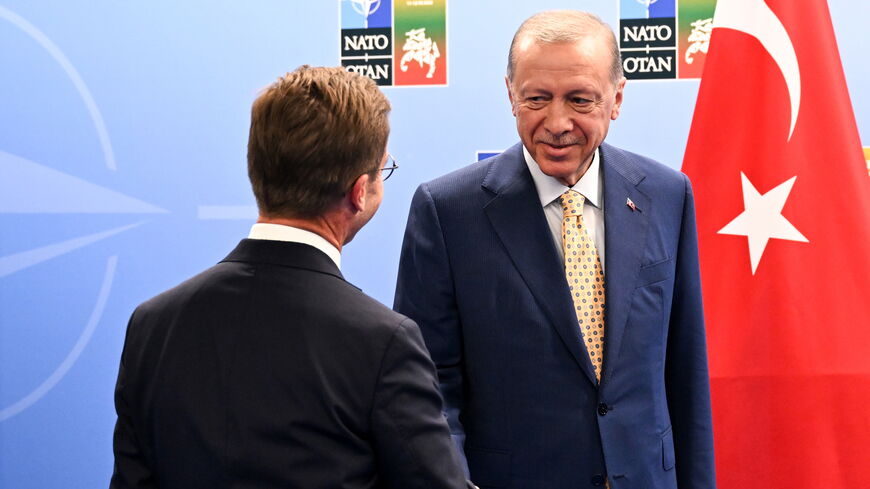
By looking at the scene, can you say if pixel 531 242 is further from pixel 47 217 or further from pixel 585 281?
pixel 47 217

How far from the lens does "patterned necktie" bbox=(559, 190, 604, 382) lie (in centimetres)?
173

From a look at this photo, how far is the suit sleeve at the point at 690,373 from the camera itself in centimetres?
184

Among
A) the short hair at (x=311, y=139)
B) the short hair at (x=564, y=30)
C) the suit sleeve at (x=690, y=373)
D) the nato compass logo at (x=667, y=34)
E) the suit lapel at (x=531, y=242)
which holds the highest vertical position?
the nato compass logo at (x=667, y=34)

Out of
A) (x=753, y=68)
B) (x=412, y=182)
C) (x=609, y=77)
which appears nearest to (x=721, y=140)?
(x=753, y=68)

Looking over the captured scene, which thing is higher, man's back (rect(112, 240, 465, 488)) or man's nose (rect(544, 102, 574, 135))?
man's nose (rect(544, 102, 574, 135))

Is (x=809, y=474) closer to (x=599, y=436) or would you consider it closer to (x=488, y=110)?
(x=599, y=436)

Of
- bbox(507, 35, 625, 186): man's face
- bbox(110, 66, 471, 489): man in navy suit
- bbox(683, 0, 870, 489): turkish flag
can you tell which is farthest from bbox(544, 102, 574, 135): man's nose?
bbox(683, 0, 870, 489): turkish flag

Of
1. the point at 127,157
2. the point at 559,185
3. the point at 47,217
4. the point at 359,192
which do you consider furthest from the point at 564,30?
the point at 47,217

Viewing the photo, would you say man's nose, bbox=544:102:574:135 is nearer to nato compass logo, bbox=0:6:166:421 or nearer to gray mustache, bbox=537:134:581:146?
gray mustache, bbox=537:134:581:146

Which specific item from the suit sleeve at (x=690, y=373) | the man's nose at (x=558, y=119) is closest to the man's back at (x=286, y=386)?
the man's nose at (x=558, y=119)

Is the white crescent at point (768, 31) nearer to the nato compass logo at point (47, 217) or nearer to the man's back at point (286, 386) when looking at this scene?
the man's back at point (286, 386)

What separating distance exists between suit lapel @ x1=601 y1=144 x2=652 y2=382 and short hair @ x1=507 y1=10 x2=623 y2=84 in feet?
0.57

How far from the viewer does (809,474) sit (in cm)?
238

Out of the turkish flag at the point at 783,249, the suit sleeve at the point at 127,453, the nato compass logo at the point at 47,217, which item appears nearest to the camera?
the suit sleeve at the point at 127,453
